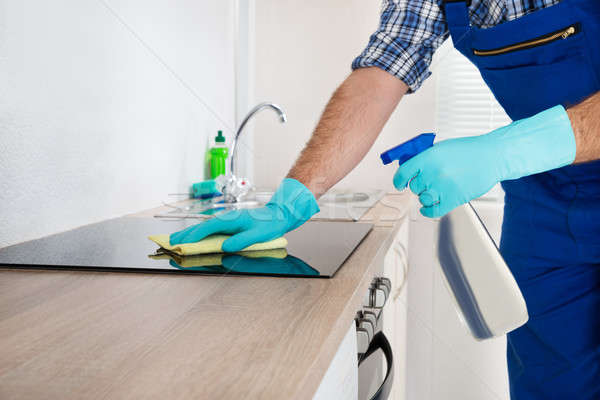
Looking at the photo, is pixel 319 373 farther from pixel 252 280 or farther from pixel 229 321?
pixel 252 280

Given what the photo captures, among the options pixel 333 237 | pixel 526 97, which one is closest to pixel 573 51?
pixel 526 97

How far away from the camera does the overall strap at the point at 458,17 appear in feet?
3.31

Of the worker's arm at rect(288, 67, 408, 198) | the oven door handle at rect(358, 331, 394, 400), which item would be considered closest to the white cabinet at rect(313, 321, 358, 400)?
the oven door handle at rect(358, 331, 394, 400)

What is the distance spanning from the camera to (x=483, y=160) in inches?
29.1

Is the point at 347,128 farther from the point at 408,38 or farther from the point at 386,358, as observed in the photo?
the point at 386,358

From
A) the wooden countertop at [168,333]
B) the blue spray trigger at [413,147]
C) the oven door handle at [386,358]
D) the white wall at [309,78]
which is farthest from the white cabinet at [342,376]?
the white wall at [309,78]

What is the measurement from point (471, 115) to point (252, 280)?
1.62 meters

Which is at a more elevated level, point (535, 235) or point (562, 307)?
point (535, 235)

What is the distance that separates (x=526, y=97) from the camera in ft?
3.13

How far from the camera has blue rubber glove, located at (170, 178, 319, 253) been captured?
88 cm

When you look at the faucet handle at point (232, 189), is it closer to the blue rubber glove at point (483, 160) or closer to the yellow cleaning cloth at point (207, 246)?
the yellow cleaning cloth at point (207, 246)

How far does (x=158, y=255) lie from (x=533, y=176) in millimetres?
675

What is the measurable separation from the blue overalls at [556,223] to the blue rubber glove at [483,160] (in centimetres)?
17

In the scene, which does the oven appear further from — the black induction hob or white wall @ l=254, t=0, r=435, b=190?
white wall @ l=254, t=0, r=435, b=190
